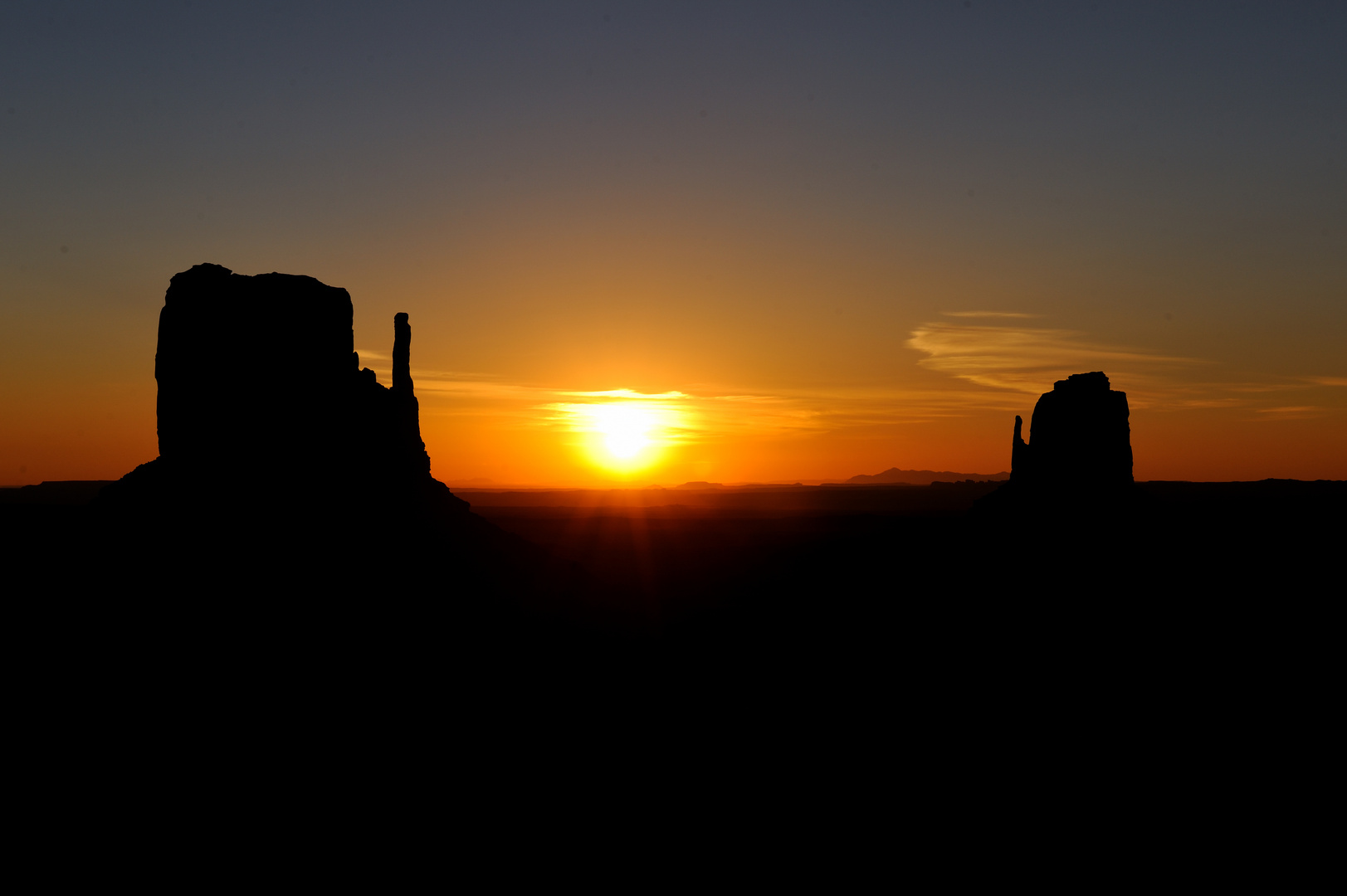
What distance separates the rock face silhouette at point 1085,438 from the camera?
63312 mm

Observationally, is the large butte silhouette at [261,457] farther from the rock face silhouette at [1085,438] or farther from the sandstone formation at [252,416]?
the rock face silhouette at [1085,438]

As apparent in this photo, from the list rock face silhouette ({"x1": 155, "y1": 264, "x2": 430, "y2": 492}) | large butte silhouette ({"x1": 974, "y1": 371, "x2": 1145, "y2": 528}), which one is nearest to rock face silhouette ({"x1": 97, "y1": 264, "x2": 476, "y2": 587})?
rock face silhouette ({"x1": 155, "y1": 264, "x2": 430, "y2": 492})

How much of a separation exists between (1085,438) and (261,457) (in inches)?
2066

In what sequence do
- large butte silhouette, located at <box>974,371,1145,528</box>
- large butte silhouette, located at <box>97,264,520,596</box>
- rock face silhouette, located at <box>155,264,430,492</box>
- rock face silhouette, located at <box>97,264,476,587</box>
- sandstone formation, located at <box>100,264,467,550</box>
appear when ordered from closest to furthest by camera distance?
large butte silhouette, located at <box>97,264,520,596</box> → rock face silhouette, located at <box>97,264,476,587</box> → sandstone formation, located at <box>100,264,467,550</box> → rock face silhouette, located at <box>155,264,430,492</box> → large butte silhouette, located at <box>974,371,1145,528</box>

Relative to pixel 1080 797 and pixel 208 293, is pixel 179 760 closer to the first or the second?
pixel 208 293

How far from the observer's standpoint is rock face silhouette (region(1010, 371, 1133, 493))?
63312 mm

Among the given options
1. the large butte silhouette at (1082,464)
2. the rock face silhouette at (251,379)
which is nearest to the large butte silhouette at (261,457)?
the rock face silhouette at (251,379)

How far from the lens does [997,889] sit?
27469 millimetres

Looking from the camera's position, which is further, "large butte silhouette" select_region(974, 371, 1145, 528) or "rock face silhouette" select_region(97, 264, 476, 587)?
"large butte silhouette" select_region(974, 371, 1145, 528)

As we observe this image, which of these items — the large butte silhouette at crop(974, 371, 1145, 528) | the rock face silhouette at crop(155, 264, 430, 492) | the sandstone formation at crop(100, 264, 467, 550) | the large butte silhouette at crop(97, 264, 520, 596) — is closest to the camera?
the large butte silhouette at crop(97, 264, 520, 596)

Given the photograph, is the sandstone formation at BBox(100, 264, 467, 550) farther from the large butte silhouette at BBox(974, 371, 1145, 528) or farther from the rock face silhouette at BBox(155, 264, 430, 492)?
the large butte silhouette at BBox(974, 371, 1145, 528)

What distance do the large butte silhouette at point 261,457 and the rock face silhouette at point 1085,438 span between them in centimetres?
4268

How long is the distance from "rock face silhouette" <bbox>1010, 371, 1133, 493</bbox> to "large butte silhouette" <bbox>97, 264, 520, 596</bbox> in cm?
4268

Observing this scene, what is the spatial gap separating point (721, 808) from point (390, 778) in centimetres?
1158
